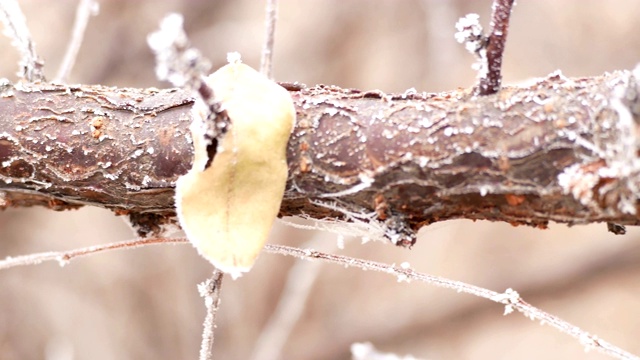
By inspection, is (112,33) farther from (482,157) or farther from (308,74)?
(482,157)

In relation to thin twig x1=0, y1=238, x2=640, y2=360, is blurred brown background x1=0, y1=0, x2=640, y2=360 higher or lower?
higher

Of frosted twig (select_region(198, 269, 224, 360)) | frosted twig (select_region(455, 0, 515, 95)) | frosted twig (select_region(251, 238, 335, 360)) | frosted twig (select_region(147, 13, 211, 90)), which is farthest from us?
frosted twig (select_region(251, 238, 335, 360))

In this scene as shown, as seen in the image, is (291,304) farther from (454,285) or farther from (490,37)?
(490,37)

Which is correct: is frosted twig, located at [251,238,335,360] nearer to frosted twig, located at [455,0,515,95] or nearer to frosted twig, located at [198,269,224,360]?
frosted twig, located at [198,269,224,360]

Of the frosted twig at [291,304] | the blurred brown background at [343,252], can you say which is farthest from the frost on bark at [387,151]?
the blurred brown background at [343,252]

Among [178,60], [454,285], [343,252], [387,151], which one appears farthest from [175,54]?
[343,252]

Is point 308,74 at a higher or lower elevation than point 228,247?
higher

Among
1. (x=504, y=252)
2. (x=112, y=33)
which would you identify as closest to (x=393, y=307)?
(x=504, y=252)

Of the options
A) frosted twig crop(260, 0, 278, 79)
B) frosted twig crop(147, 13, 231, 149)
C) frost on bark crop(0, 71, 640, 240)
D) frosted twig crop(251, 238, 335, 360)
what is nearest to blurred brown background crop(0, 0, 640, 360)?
frosted twig crop(251, 238, 335, 360)
